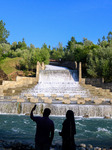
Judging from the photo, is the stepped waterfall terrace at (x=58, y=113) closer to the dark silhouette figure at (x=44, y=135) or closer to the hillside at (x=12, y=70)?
the dark silhouette figure at (x=44, y=135)

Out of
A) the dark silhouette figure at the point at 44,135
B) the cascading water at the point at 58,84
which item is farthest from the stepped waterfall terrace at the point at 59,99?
the dark silhouette figure at the point at 44,135

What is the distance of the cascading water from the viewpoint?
1102 inches

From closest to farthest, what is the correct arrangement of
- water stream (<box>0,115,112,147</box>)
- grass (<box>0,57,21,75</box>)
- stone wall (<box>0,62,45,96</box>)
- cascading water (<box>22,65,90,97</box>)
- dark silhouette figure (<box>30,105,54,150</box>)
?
dark silhouette figure (<box>30,105,54,150</box>) < water stream (<box>0,115,112,147</box>) < stone wall (<box>0,62,45,96</box>) < cascading water (<box>22,65,90,97</box>) < grass (<box>0,57,21,75</box>)

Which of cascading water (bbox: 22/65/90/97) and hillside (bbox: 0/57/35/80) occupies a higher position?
hillside (bbox: 0/57/35/80)

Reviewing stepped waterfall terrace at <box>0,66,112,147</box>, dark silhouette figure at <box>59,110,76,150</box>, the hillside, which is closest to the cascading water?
stepped waterfall terrace at <box>0,66,112,147</box>

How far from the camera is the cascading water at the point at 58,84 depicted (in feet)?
91.8

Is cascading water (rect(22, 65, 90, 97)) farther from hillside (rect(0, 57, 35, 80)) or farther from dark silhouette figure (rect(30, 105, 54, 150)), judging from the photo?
dark silhouette figure (rect(30, 105, 54, 150))

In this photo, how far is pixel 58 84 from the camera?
32.2m

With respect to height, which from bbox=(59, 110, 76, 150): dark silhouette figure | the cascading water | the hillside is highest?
the hillside

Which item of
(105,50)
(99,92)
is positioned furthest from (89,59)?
(99,92)

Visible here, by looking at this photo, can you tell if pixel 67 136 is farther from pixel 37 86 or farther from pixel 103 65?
pixel 103 65

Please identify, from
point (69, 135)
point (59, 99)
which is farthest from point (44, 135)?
point (59, 99)

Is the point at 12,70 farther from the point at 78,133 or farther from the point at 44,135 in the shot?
the point at 44,135

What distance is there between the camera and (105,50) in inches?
1507
